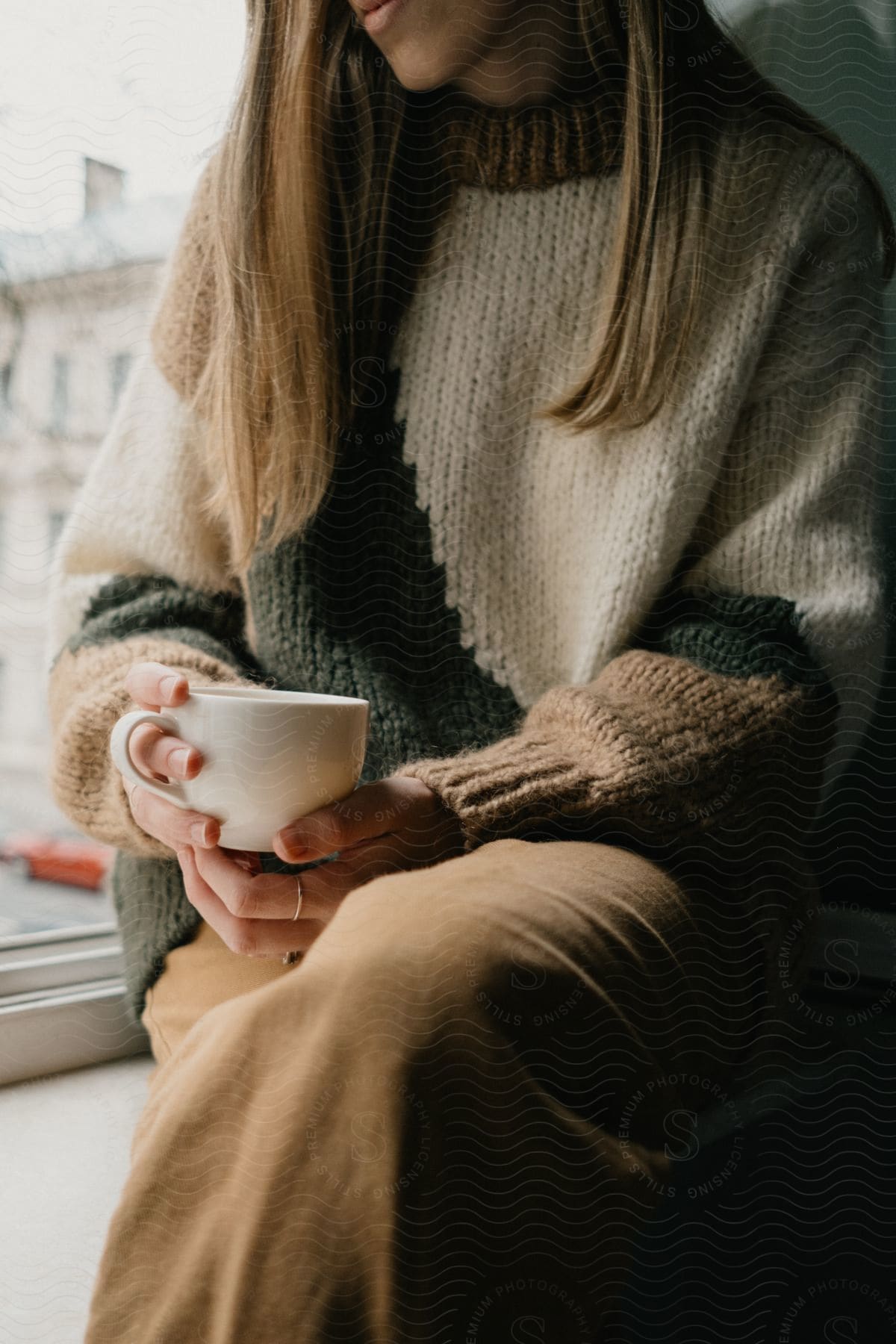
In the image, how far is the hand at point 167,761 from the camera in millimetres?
342

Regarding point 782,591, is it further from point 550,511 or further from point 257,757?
point 257,757

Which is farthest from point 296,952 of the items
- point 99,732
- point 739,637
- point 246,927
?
point 739,637

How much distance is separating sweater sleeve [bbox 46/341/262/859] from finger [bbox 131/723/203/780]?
5 centimetres

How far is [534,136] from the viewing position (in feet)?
1.44

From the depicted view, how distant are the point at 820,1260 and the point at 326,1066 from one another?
0.91 feet

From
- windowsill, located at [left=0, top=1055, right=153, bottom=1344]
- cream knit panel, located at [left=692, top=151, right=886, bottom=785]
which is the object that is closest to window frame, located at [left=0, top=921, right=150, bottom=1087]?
windowsill, located at [left=0, top=1055, right=153, bottom=1344]

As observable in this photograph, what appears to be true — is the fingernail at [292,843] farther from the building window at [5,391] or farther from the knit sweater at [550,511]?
the building window at [5,391]

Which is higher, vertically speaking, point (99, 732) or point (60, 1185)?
point (99, 732)

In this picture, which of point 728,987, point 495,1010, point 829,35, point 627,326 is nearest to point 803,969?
point 728,987

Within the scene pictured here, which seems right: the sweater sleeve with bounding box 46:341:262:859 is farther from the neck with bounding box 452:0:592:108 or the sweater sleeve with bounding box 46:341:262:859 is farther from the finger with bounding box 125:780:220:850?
the neck with bounding box 452:0:592:108

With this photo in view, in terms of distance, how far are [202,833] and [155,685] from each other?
0.20ft

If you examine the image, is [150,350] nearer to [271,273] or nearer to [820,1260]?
[271,273]

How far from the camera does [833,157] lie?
443 millimetres

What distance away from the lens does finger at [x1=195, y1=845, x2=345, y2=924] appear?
0.36 metres
